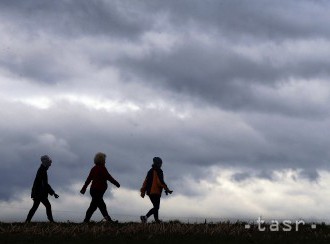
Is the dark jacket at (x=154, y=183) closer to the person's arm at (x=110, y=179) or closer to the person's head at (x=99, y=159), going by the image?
the person's arm at (x=110, y=179)

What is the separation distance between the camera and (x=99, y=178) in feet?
→ 73.4

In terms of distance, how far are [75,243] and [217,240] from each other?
372 cm

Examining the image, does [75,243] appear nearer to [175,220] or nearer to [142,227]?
[142,227]

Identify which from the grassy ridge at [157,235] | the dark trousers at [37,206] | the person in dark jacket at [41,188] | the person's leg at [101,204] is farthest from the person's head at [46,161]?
the grassy ridge at [157,235]

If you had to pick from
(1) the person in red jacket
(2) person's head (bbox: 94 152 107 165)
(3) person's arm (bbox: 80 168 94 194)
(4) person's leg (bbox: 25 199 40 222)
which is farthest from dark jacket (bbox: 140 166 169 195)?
(4) person's leg (bbox: 25 199 40 222)

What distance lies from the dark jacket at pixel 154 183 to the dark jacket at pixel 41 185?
3586 millimetres

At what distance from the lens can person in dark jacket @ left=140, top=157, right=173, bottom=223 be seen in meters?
23.1

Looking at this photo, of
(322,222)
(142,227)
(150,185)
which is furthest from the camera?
(150,185)

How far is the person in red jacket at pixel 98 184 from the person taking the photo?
22312 millimetres

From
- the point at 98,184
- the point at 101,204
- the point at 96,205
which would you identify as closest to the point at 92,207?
the point at 96,205

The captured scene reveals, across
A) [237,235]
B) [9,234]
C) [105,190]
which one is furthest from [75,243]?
[105,190]

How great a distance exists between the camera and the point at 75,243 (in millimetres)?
15445

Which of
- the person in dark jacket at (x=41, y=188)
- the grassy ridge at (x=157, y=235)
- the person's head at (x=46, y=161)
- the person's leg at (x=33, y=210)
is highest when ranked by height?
the person's head at (x=46, y=161)

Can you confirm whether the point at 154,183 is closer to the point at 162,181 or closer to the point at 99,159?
the point at 162,181
